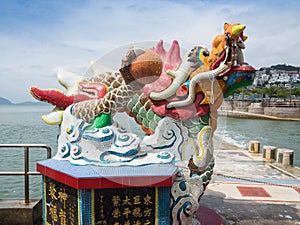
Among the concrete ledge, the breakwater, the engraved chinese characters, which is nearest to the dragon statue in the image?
the engraved chinese characters

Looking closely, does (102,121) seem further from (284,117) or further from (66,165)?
(284,117)

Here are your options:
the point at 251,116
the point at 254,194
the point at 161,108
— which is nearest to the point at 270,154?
the point at 254,194

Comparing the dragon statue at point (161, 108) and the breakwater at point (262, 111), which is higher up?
the dragon statue at point (161, 108)

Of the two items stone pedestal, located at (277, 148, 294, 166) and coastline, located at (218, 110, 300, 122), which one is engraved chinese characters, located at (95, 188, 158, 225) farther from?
coastline, located at (218, 110, 300, 122)

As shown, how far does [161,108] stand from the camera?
4047 millimetres

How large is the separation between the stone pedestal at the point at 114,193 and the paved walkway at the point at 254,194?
70.7 inches

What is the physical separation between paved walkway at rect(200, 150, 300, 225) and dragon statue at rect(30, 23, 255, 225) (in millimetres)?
1467

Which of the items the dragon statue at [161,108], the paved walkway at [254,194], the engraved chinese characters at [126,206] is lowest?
the paved walkway at [254,194]

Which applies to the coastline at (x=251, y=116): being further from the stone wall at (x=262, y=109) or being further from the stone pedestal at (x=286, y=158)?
the stone pedestal at (x=286, y=158)

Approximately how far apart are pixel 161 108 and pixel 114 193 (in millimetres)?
1294

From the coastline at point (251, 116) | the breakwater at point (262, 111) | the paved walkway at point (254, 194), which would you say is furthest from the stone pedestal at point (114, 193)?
the coastline at point (251, 116)

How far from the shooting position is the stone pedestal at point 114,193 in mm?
3207

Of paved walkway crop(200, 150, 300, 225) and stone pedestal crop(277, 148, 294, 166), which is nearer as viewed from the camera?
paved walkway crop(200, 150, 300, 225)

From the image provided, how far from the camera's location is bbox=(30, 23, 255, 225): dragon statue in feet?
11.7
